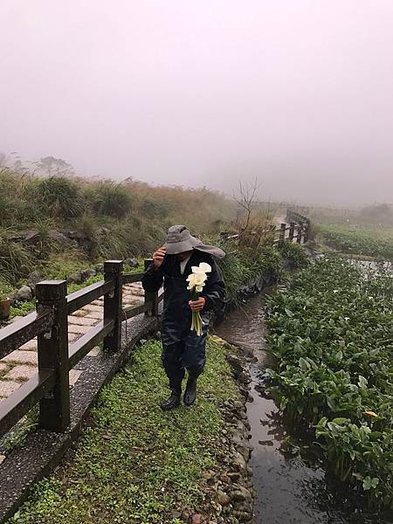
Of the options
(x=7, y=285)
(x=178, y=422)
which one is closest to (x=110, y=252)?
(x=7, y=285)

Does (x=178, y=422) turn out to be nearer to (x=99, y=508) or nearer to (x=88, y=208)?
(x=99, y=508)

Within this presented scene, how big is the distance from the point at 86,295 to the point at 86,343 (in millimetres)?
401

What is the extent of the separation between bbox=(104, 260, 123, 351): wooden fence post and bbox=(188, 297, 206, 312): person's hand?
1076mm

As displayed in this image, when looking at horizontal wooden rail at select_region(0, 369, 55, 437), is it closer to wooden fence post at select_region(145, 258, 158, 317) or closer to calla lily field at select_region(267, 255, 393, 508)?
calla lily field at select_region(267, 255, 393, 508)

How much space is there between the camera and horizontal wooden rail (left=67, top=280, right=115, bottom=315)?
10.5ft

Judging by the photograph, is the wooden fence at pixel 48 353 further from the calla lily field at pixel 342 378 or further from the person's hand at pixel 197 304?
the calla lily field at pixel 342 378

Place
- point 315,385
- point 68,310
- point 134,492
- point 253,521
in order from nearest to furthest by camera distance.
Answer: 1. point 134,492
2. point 68,310
3. point 253,521
4. point 315,385

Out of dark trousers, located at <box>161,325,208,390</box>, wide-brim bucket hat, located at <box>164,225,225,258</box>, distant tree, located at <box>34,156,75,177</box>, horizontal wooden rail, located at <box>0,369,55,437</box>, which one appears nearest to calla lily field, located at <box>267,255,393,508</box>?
dark trousers, located at <box>161,325,208,390</box>

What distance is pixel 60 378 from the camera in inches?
116

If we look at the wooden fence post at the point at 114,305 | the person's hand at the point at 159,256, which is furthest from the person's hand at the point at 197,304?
the wooden fence post at the point at 114,305

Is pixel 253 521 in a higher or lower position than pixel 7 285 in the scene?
lower

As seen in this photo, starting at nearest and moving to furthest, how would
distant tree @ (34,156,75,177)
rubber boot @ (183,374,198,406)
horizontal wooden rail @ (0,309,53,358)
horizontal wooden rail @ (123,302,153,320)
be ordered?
1. horizontal wooden rail @ (0,309,53,358)
2. rubber boot @ (183,374,198,406)
3. horizontal wooden rail @ (123,302,153,320)
4. distant tree @ (34,156,75,177)

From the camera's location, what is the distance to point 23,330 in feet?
8.14

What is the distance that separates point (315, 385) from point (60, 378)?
9.77 feet
